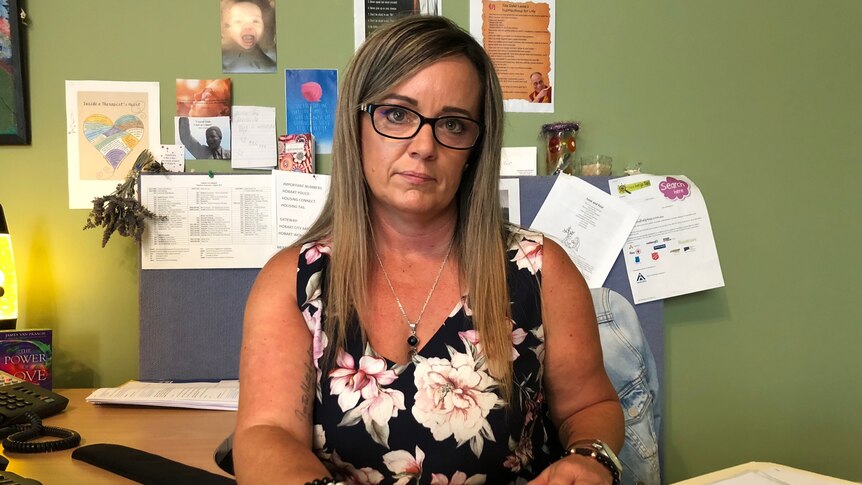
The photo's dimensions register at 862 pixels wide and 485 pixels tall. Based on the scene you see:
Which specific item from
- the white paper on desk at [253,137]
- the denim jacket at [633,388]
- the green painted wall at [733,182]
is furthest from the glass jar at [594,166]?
the white paper on desk at [253,137]

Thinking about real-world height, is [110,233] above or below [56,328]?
above

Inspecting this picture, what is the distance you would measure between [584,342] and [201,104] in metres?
1.10

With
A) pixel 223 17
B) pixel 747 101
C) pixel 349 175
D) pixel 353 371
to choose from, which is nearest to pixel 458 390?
pixel 353 371

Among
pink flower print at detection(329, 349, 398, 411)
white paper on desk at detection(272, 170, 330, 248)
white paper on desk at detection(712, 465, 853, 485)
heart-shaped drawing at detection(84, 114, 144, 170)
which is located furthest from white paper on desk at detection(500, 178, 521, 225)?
heart-shaped drawing at detection(84, 114, 144, 170)

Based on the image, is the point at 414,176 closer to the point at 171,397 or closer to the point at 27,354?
the point at 171,397

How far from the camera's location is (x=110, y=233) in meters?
1.40

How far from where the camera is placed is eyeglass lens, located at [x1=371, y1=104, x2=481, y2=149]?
919 millimetres

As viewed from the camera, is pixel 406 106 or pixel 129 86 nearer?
pixel 406 106

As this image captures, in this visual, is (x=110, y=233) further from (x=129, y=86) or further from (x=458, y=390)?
(x=458, y=390)

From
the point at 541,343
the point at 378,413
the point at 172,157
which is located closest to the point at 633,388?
the point at 541,343

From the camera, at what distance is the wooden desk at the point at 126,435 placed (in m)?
0.96

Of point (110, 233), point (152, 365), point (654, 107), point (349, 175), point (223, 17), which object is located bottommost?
point (152, 365)

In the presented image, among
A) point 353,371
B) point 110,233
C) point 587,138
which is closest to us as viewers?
point 353,371

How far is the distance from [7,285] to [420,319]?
1032 millimetres
